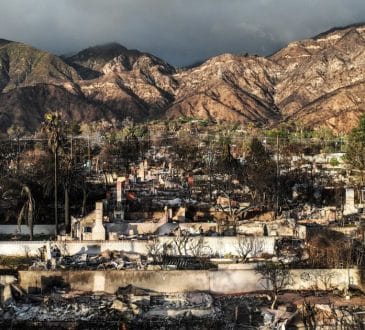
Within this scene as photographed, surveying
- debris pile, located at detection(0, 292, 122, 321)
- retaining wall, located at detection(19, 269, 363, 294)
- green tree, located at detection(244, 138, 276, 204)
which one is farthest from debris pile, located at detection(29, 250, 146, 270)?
green tree, located at detection(244, 138, 276, 204)

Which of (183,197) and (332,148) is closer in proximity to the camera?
→ (183,197)

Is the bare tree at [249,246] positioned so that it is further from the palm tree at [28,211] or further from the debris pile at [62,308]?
the palm tree at [28,211]

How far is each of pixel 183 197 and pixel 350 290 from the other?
18827 mm

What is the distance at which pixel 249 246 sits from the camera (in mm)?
23469

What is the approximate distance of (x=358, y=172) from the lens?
44094 millimetres

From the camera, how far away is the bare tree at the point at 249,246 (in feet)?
76.9

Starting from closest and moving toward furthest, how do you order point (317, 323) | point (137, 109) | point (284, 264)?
point (317, 323) → point (284, 264) → point (137, 109)

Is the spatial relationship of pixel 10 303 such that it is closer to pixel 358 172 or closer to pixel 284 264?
pixel 284 264

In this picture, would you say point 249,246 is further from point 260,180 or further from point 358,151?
point 358,151

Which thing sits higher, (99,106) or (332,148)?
(99,106)

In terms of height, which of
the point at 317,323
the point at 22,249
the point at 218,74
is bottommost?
the point at 317,323

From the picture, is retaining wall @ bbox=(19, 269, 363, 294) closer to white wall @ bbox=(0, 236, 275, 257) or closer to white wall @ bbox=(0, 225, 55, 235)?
white wall @ bbox=(0, 236, 275, 257)

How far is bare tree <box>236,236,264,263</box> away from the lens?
23438 millimetres

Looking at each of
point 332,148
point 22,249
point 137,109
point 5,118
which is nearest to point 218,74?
point 137,109
